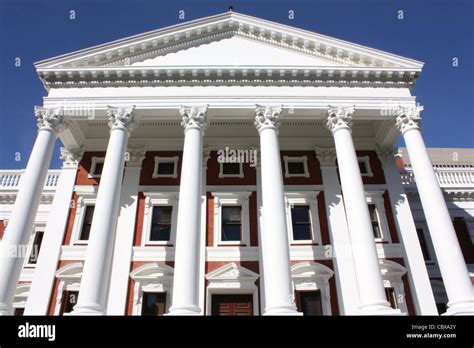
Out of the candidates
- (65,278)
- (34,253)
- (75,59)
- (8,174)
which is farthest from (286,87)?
(8,174)

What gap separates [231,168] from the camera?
23.2 meters

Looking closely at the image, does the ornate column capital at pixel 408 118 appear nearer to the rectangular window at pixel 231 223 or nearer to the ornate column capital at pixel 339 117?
the ornate column capital at pixel 339 117

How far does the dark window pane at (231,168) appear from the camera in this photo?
75.5ft

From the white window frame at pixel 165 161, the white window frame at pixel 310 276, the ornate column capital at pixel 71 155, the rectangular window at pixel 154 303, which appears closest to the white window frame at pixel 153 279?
the rectangular window at pixel 154 303

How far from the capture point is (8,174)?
2486cm

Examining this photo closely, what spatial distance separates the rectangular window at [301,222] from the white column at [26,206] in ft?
43.6

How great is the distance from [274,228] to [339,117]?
7321mm

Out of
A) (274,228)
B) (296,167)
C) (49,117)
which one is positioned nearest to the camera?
(274,228)

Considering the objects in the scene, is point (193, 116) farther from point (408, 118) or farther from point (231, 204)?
point (408, 118)

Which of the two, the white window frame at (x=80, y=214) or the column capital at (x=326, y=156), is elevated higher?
the column capital at (x=326, y=156)

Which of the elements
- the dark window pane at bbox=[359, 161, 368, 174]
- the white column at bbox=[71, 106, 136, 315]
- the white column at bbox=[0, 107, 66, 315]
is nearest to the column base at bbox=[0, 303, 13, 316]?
the white column at bbox=[0, 107, 66, 315]

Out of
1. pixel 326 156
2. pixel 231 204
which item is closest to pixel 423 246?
pixel 326 156

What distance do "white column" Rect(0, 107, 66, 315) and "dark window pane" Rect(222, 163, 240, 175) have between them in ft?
30.5
